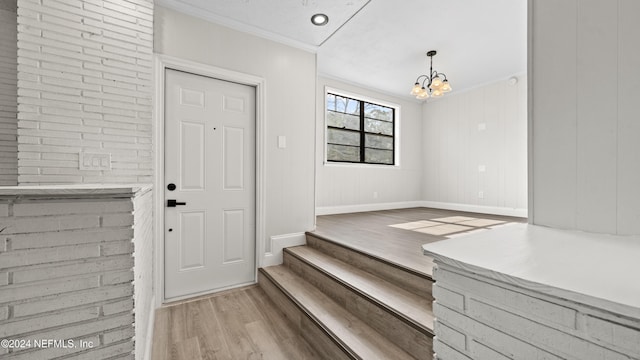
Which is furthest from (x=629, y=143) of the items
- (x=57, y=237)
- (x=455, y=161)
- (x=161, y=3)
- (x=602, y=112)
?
(x=455, y=161)

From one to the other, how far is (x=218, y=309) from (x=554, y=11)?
2.80 metres

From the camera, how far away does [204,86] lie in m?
2.41

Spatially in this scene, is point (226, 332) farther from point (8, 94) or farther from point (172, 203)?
point (8, 94)

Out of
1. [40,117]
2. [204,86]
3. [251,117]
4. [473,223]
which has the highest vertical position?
[204,86]

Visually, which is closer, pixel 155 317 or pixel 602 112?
pixel 602 112

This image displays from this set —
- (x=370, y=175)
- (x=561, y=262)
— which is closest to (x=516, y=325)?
(x=561, y=262)

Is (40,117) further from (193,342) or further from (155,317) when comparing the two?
(193,342)

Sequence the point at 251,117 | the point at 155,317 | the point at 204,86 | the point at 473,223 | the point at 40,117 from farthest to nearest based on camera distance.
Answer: the point at 473,223 → the point at 251,117 → the point at 204,86 → the point at 155,317 → the point at 40,117

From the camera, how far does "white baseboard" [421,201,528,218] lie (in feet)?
13.6

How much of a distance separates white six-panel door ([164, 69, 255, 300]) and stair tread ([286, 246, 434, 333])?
715 millimetres

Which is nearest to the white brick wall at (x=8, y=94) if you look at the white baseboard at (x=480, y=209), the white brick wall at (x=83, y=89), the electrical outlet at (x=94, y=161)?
the white brick wall at (x=83, y=89)

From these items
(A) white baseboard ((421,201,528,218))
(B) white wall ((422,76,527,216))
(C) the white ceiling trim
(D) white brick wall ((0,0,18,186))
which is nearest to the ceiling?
(C) the white ceiling trim

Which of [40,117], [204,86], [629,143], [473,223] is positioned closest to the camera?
[629,143]

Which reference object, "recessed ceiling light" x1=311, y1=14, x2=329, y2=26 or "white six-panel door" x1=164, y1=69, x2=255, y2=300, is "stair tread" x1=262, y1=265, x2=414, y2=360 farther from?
"recessed ceiling light" x1=311, y1=14, x2=329, y2=26
